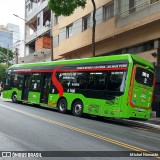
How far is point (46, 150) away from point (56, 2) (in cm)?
1674

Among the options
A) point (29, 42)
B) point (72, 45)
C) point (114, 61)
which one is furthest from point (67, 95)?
point (29, 42)

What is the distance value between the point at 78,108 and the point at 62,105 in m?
1.82

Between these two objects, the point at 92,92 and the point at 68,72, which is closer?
the point at 92,92

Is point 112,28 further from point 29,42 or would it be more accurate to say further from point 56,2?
point 29,42

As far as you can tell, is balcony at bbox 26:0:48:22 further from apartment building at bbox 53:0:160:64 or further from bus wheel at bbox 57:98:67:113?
bus wheel at bbox 57:98:67:113

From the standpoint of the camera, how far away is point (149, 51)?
23.0 meters

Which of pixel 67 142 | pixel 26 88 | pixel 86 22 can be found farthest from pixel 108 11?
pixel 67 142

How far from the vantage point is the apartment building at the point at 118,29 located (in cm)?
2247

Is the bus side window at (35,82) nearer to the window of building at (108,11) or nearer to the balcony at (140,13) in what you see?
the balcony at (140,13)

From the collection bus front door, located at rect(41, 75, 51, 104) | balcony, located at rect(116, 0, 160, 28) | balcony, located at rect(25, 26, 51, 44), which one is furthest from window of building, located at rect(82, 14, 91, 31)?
balcony, located at rect(25, 26, 51, 44)

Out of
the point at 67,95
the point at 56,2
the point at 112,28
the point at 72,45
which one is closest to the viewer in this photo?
the point at 67,95

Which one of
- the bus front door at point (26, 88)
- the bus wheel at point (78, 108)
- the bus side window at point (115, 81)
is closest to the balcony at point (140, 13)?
the bus side window at point (115, 81)

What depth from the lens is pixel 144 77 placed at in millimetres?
16859

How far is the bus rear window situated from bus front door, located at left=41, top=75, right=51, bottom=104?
23.6ft
